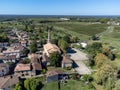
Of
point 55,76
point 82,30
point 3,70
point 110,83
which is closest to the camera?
point 110,83

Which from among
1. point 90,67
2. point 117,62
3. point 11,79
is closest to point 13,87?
point 11,79

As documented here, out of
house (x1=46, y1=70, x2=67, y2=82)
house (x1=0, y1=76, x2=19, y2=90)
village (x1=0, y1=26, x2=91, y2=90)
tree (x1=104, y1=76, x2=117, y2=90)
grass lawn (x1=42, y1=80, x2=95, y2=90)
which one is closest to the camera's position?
tree (x1=104, y1=76, x2=117, y2=90)

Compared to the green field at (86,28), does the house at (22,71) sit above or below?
above

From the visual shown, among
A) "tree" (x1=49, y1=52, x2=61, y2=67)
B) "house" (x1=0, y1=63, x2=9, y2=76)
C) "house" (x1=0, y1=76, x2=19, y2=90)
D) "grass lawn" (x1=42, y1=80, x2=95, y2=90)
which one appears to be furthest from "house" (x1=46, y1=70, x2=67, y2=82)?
"house" (x1=0, y1=63, x2=9, y2=76)

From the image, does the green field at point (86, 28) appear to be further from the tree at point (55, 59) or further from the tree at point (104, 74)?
the tree at point (104, 74)

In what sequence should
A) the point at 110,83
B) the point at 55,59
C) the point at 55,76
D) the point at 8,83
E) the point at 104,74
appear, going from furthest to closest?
the point at 55,59 → the point at 55,76 → the point at 104,74 → the point at 8,83 → the point at 110,83

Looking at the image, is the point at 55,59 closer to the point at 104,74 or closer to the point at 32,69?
the point at 32,69

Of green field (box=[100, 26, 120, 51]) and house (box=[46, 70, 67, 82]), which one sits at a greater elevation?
house (box=[46, 70, 67, 82])

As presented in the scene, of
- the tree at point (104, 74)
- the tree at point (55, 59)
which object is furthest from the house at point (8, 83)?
the tree at point (104, 74)

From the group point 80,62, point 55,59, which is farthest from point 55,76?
point 80,62

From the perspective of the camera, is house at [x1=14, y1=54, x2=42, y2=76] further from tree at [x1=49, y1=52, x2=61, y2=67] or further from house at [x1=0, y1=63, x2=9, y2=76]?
tree at [x1=49, y1=52, x2=61, y2=67]

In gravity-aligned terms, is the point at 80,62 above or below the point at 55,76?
below

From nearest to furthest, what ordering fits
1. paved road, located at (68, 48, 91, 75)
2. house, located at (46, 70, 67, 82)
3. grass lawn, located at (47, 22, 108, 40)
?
house, located at (46, 70, 67, 82) → paved road, located at (68, 48, 91, 75) → grass lawn, located at (47, 22, 108, 40)
